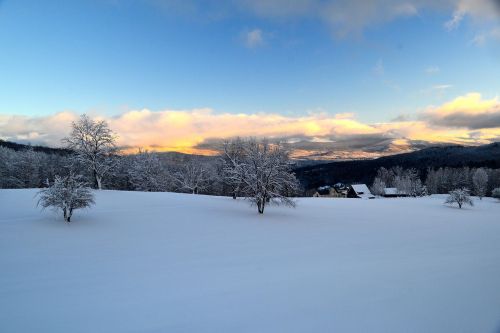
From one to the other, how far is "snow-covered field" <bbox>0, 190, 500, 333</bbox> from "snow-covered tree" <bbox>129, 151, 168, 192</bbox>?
38.3 meters

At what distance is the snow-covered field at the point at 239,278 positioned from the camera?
6.99 metres

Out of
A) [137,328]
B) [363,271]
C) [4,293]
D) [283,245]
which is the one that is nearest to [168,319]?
[137,328]

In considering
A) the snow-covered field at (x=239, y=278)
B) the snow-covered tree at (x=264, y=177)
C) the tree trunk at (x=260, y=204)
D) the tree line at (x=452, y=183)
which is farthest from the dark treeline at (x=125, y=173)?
the tree line at (x=452, y=183)

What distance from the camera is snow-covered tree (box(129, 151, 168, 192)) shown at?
188ft

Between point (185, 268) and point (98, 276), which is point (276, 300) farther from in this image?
point (98, 276)

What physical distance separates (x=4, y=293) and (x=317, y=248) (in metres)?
12.8

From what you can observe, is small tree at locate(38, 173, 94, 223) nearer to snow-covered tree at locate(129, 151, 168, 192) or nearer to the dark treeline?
the dark treeline

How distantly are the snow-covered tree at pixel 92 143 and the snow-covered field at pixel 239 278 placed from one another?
56.0 ft

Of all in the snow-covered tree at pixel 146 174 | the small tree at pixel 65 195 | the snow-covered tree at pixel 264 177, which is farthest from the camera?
the snow-covered tree at pixel 146 174

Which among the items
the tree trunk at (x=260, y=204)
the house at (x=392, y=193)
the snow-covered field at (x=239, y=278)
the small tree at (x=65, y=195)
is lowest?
the house at (x=392, y=193)

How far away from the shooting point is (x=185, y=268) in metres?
10.9

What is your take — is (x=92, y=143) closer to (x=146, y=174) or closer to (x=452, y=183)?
(x=146, y=174)

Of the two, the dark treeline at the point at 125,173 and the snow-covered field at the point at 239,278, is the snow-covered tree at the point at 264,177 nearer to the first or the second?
the snow-covered field at the point at 239,278

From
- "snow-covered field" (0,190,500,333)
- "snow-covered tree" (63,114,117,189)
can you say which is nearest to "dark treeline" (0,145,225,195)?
"snow-covered tree" (63,114,117,189)
